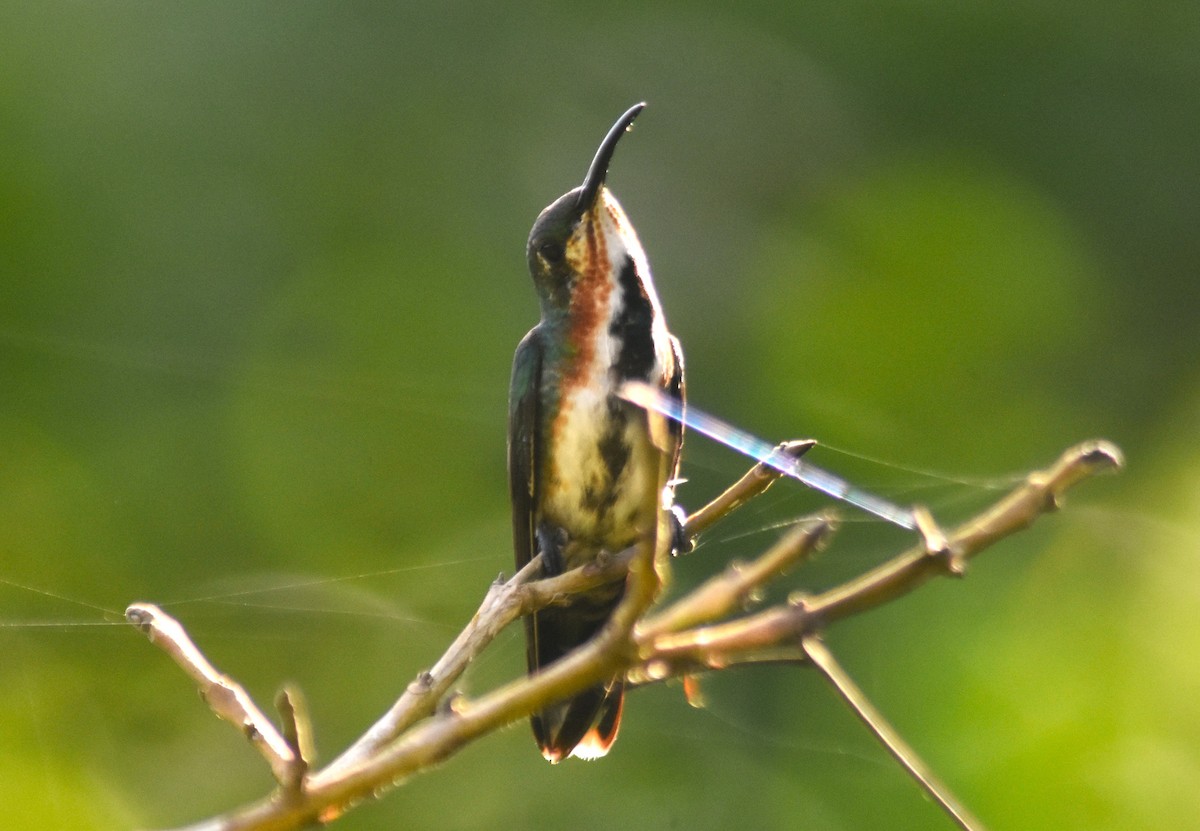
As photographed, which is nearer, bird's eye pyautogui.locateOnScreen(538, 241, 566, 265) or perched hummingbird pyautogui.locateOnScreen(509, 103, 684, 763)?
perched hummingbird pyautogui.locateOnScreen(509, 103, 684, 763)

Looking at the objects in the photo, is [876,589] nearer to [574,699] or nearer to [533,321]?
[574,699]

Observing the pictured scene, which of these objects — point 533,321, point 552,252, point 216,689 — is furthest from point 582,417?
point 533,321

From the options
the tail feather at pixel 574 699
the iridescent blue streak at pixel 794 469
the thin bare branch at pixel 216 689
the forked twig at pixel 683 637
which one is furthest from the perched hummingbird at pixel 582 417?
the forked twig at pixel 683 637

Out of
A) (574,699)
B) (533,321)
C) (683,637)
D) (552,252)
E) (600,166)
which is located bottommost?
(533,321)

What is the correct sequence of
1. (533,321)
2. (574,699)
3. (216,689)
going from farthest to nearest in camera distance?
(533,321)
(574,699)
(216,689)

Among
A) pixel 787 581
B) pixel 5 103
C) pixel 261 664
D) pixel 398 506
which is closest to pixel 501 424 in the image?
pixel 398 506

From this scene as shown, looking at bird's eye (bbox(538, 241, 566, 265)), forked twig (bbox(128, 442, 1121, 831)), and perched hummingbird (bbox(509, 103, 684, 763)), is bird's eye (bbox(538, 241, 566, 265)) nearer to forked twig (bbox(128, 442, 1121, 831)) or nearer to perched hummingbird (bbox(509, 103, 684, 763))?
Answer: perched hummingbird (bbox(509, 103, 684, 763))

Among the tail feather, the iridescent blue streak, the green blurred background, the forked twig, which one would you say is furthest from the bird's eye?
the green blurred background

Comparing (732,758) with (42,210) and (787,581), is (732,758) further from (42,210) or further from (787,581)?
(42,210)
